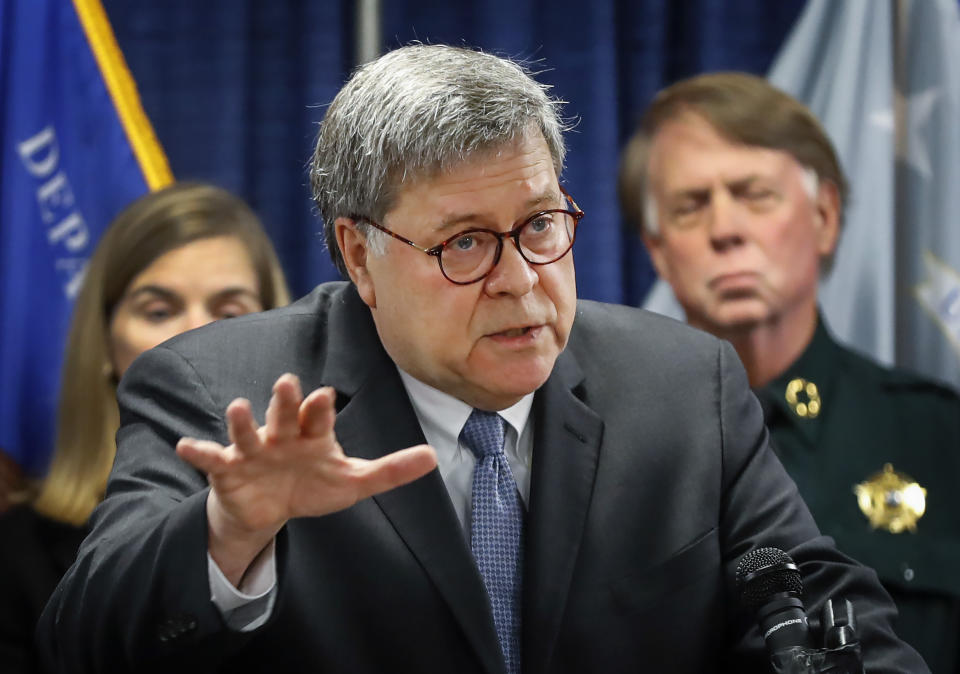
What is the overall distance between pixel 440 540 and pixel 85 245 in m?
1.90

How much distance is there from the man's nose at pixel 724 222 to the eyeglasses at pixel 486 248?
1.36m

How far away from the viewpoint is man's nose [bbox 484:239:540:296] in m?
1.62

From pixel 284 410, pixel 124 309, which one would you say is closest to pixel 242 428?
pixel 284 410

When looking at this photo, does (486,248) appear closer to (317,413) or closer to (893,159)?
(317,413)

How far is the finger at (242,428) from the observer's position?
1.23 metres

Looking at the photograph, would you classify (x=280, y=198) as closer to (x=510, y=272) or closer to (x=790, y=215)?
(x=790, y=215)

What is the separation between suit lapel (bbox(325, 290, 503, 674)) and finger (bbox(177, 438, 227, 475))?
0.41 metres

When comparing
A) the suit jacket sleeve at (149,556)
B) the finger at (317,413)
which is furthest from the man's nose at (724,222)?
the finger at (317,413)

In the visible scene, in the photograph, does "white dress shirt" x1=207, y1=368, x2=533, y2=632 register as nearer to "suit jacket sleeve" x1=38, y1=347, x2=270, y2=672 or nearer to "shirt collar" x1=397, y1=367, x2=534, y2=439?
"shirt collar" x1=397, y1=367, x2=534, y2=439

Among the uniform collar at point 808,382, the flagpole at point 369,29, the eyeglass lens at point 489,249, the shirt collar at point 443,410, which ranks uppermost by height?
the flagpole at point 369,29

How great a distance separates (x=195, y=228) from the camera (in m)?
2.93

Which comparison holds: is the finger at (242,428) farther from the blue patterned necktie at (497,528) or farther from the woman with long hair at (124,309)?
the woman with long hair at (124,309)

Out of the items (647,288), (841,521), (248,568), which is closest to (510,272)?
(248,568)

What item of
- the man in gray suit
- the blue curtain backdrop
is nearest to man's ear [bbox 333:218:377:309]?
the man in gray suit
